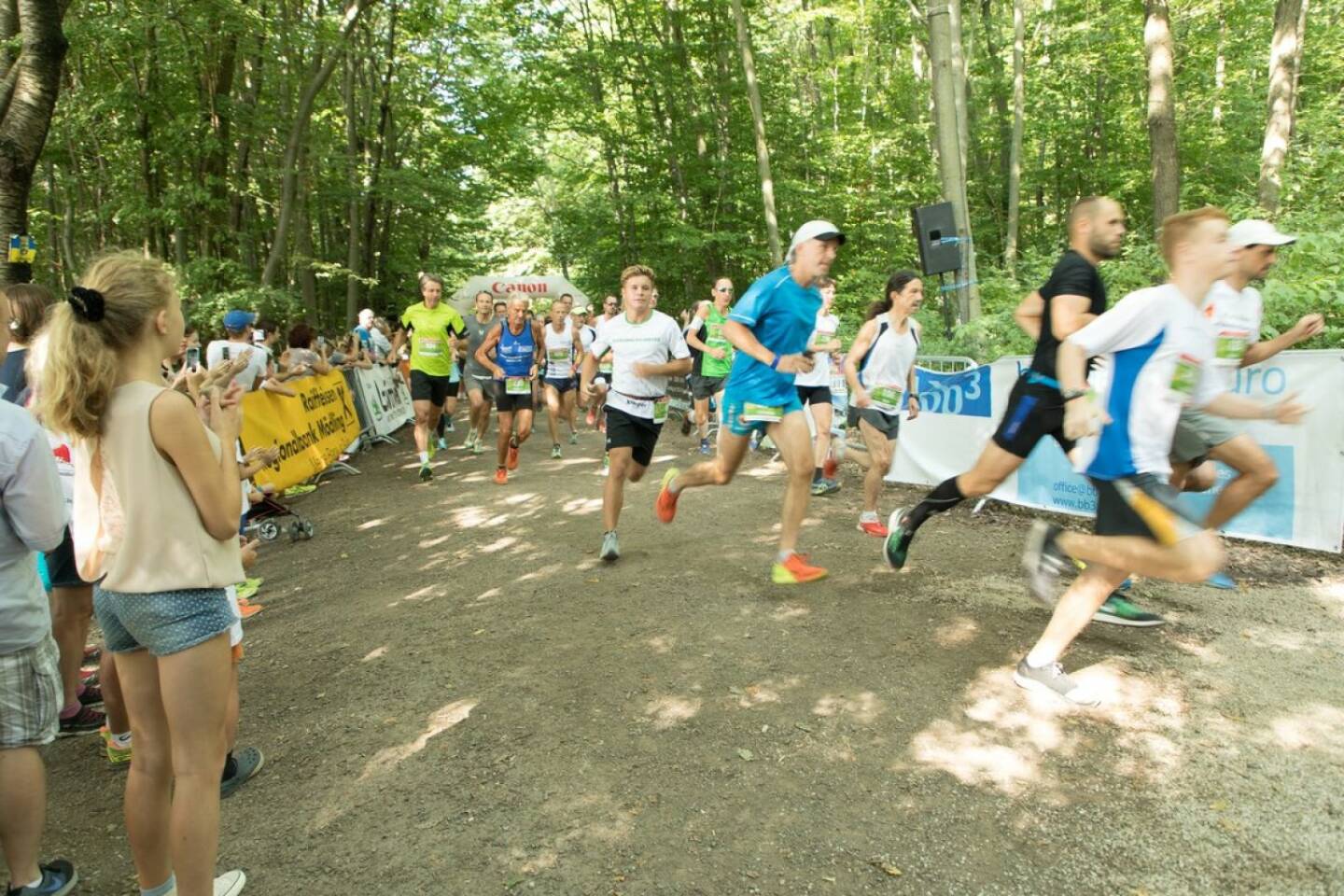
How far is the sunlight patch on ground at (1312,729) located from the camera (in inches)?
127

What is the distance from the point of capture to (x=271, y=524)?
751 centimetres

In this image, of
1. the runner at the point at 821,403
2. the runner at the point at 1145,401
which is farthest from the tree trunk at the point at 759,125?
the runner at the point at 1145,401

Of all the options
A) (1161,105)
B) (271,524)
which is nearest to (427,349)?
(271,524)

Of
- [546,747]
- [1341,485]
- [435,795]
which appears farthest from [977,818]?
[1341,485]

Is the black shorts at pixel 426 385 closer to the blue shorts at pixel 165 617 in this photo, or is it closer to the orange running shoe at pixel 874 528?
the orange running shoe at pixel 874 528

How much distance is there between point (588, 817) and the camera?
9.62ft

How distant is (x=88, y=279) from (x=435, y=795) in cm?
209

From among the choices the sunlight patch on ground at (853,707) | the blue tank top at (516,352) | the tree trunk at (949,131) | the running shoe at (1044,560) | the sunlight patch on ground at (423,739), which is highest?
the tree trunk at (949,131)

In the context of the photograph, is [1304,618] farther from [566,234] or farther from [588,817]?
[566,234]

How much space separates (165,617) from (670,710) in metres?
2.14

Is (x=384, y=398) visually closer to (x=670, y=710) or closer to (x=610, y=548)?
(x=610, y=548)

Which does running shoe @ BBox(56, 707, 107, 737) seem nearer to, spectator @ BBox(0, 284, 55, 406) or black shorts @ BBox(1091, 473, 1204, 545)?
spectator @ BBox(0, 284, 55, 406)

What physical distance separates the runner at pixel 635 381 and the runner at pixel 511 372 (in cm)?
316

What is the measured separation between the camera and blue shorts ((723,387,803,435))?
198 inches
